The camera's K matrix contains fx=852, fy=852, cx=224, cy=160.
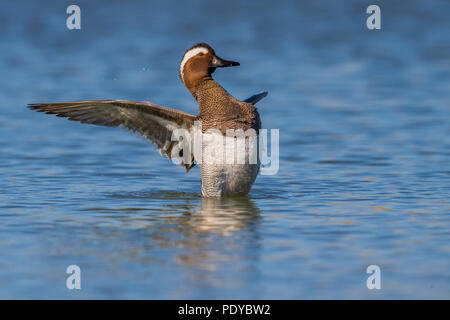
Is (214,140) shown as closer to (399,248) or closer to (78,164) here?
(399,248)

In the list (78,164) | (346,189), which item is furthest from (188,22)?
(346,189)

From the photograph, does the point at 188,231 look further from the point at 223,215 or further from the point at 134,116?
the point at 134,116

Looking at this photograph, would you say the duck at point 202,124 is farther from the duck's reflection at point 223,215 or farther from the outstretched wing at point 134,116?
Result: the duck's reflection at point 223,215

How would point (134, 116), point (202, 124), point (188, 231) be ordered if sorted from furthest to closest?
point (134, 116), point (202, 124), point (188, 231)

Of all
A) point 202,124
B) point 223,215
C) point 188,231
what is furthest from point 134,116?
point 188,231

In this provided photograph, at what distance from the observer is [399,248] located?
6.10 metres

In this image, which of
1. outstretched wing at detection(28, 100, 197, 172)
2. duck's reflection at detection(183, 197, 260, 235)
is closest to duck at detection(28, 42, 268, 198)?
outstretched wing at detection(28, 100, 197, 172)

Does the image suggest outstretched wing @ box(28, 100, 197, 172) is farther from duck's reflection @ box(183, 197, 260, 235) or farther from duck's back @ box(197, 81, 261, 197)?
duck's reflection @ box(183, 197, 260, 235)

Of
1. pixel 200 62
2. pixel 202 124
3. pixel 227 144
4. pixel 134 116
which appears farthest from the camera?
pixel 200 62

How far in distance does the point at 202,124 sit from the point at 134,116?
68 cm

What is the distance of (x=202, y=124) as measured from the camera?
Result: 7711mm

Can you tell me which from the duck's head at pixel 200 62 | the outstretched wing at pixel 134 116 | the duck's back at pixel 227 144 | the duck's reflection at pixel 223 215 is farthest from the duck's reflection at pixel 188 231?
the duck's head at pixel 200 62

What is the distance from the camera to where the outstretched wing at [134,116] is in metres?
7.73
